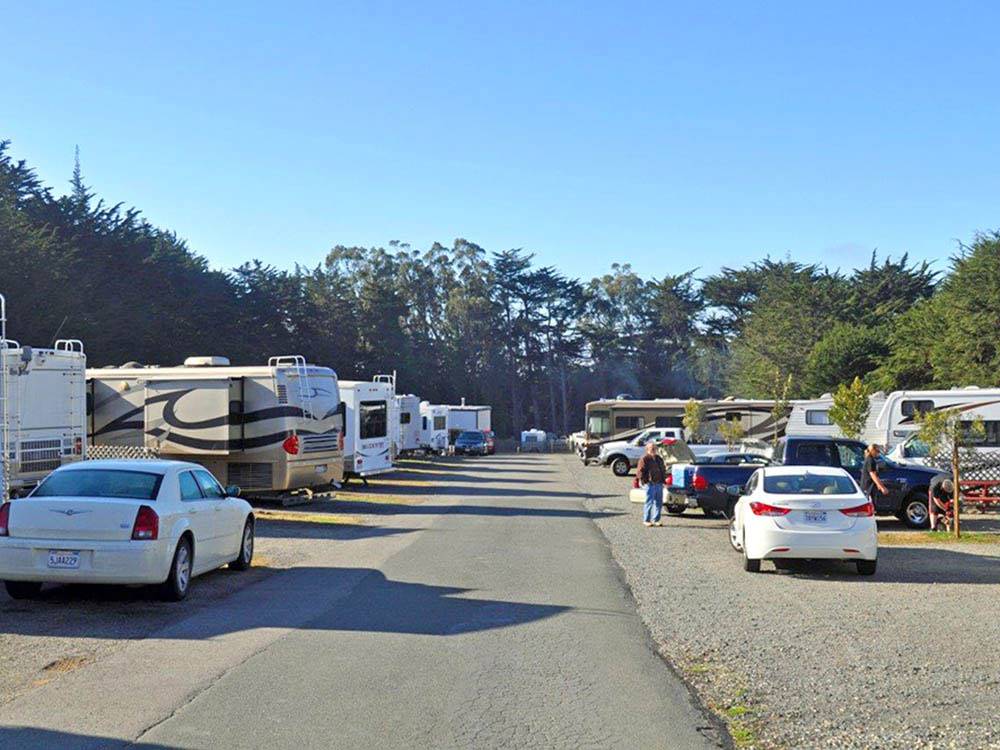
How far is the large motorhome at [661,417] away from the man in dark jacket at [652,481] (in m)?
25.4

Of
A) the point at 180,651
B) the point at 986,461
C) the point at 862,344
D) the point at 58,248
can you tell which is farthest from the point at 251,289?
the point at 180,651

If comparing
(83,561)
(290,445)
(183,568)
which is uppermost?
(290,445)

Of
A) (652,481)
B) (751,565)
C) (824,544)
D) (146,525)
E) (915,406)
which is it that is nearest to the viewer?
(146,525)

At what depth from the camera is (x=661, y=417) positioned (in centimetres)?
5044

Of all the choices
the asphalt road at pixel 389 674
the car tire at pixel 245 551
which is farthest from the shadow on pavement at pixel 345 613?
the car tire at pixel 245 551

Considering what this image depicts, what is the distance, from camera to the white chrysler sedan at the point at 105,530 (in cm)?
1145

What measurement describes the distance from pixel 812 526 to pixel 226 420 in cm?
1333

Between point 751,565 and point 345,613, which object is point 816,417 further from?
point 345,613

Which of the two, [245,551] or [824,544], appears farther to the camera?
[245,551]

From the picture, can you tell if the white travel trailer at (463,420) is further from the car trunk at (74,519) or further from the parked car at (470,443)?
the car trunk at (74,519)

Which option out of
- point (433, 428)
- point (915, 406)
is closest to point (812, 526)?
point (915, 406)

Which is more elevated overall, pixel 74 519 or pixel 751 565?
pixel 74 519

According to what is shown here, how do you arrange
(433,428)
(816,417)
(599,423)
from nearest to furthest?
(816,417) < (599,423) < (433,428)

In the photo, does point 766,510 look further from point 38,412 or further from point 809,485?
point 38,412
